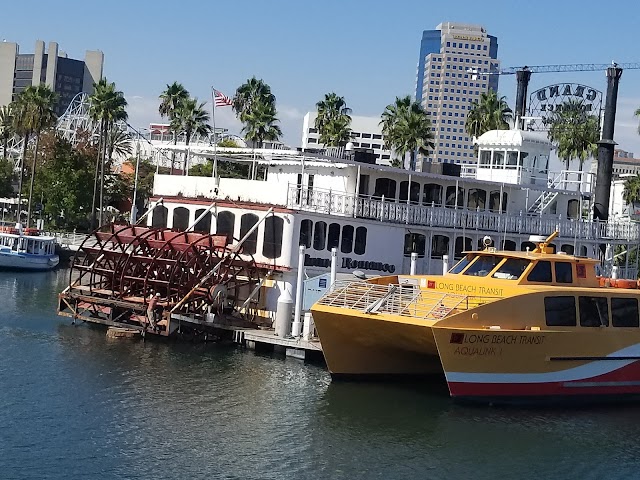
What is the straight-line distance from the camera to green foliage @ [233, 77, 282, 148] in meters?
63.1

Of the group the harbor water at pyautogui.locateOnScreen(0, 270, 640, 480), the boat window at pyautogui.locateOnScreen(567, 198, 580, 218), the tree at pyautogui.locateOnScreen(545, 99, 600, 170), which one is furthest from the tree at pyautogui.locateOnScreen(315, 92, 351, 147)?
the harbor water at pyautogui.locateOnScreen(0, 270, 640, 480)

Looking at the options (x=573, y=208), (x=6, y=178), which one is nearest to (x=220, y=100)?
(x=573, y=208)

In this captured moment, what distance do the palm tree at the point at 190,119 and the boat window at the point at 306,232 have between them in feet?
117

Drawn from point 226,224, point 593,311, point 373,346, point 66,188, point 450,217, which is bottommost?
point 373,346

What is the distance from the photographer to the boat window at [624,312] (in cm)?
2469

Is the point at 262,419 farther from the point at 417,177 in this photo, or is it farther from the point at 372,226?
the point at 417,177

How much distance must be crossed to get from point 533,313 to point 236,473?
8940mm

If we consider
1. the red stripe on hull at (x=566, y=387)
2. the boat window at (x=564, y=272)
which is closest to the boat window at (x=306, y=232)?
the boat window at (x=564, y=272)

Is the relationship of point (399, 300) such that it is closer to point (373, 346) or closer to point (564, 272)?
point (373, 346)

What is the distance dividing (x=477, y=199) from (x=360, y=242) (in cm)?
727

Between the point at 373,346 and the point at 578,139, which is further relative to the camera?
the point at 578,139

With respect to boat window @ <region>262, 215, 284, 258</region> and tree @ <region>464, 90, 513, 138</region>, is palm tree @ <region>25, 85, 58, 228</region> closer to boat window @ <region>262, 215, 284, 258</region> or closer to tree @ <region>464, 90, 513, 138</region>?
tree @ <region>464, 90, 513, 138</region>

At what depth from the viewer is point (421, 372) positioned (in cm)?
2645

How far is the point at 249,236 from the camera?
32125 millimetres
